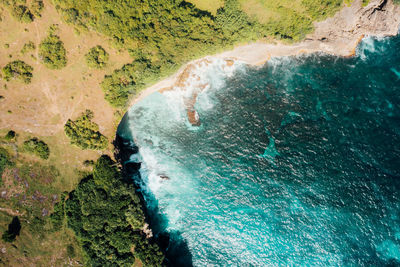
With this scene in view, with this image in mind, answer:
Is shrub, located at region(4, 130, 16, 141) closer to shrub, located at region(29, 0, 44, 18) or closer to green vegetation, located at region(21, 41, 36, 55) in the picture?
green vegetation, located at region(21, 41, 36, 55)

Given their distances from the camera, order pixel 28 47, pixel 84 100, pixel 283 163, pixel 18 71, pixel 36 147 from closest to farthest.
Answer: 1. pixel 28 47
2. pixel 18 71
3. pixel 36 147
4. pixel 84 100
5. pixel 283 163

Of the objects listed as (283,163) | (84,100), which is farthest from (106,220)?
(283,163)

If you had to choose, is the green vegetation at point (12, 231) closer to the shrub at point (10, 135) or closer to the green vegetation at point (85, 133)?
the shrub at point (10, 135)

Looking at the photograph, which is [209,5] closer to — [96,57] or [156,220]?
[96,57]

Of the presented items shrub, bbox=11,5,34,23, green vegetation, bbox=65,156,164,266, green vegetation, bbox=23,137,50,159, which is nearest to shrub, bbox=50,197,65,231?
green vegetation, bbox=65,156,164,266

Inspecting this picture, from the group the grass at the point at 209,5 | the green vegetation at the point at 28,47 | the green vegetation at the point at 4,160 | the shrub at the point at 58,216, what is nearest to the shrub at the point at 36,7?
the green vegetation at the point at 28,47

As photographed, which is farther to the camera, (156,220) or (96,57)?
(156,220)

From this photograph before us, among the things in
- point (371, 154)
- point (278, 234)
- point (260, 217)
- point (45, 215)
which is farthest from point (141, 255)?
point (371, 154)
